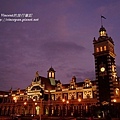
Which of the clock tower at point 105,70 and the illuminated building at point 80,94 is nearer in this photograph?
the clock tower at point 105,70

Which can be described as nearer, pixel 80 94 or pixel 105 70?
pixel 105 70

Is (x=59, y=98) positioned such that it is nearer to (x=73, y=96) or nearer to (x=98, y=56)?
(x=73, y=96)

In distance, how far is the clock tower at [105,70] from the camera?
49.0 meters

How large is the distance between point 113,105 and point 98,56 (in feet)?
49.1

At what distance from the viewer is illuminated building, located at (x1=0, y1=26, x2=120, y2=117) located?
49469mm

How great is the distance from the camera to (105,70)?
51.2m

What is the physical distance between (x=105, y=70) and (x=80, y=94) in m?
13.2

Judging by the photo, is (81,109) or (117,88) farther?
(81,109)

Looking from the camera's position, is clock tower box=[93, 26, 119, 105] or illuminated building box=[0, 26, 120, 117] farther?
illuminated building box=[0, 26, 120, 117]

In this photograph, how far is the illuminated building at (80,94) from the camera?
4947 centimetres

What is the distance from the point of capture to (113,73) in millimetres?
51594

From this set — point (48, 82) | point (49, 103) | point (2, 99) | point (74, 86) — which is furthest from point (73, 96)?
point (2, 99)

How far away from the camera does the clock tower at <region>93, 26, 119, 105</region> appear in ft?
161

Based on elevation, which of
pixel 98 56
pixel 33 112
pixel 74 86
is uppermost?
pixel 98 56
